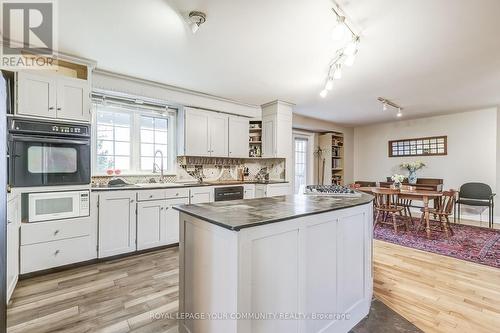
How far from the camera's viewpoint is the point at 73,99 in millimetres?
2842

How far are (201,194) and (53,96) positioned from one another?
2.21 meters

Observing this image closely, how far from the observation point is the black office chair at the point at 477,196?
16.0 ft

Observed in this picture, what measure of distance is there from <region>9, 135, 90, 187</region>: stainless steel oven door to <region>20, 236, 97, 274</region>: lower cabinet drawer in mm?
668

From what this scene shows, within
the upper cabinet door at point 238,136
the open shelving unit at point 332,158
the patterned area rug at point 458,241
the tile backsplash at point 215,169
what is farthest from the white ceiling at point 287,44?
the open shelving unit at point 332,158

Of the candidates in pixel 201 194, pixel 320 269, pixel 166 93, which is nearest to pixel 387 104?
pixel 201 194

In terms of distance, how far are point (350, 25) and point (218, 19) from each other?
1.16 meters

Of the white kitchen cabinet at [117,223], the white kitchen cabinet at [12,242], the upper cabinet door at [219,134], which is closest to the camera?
the white kitchen cabinet at [12,242]

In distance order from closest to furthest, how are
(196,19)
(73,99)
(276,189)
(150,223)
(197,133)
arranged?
1. (196,19)
2. (73,99)
3. (150,223)
4. (197,133)
5. (276,189)

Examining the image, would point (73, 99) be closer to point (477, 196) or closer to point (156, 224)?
point (156, 224)

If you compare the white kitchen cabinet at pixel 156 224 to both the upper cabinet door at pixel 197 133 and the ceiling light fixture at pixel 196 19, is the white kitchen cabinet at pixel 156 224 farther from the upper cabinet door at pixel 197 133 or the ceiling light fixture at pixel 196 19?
the ceiling light fixture at pixel 196 19

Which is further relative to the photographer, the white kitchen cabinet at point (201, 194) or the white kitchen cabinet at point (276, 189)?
the white kitchen cabinet at point (276, 189)

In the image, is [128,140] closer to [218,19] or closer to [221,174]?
[221,174]

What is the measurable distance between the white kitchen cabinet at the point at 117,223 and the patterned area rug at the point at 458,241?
389 centimetres

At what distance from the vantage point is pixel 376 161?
7129mm
